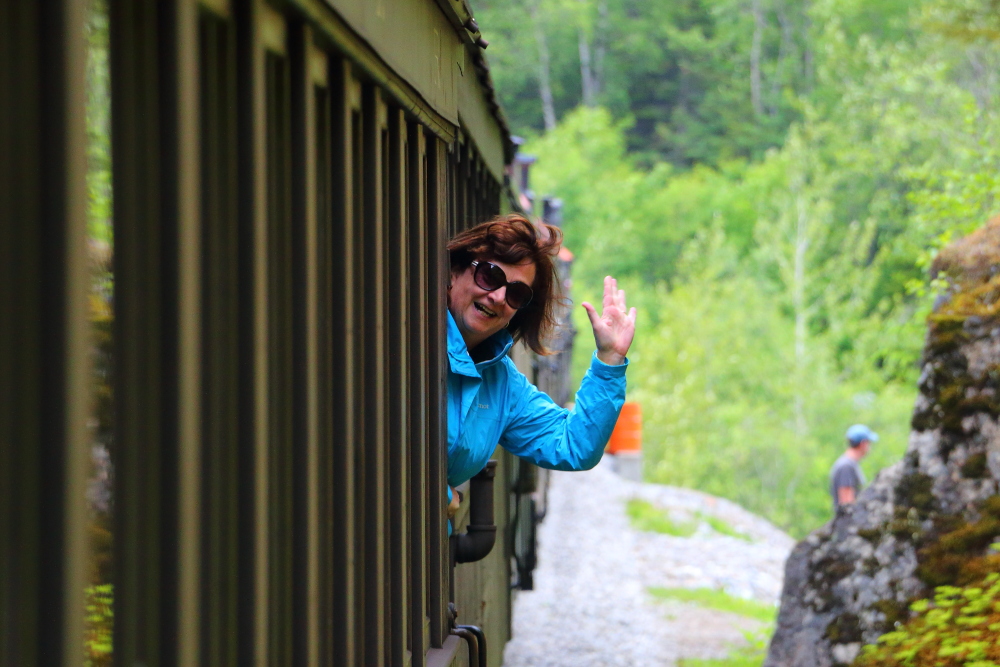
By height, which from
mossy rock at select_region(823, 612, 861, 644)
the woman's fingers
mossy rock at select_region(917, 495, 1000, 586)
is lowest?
mossy rock at select_region(823, 612, 861, 644)

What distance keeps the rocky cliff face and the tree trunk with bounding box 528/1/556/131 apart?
55.4 metres

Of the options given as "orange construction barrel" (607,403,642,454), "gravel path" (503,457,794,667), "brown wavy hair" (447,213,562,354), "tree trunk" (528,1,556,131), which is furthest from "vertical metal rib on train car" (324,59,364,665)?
"tree trunk" (528,1,556,131)

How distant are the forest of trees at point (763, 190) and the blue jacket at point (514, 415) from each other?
5.31m

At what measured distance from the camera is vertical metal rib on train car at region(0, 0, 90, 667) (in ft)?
2.78

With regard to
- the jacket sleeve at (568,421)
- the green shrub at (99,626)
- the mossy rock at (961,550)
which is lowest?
the mossy rock at (961,550)

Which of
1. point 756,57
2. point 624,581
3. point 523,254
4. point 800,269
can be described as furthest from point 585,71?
point 523,254

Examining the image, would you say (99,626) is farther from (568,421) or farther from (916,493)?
(916,493)

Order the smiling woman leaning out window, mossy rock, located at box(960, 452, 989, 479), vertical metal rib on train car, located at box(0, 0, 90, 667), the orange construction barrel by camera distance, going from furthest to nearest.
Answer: the orange construction barrel, mossy rock, located at box(960, 452, 989, 479), the smiling woman leaning out window, vertical metal rib on train car, located at box(0, 0, 90, 667)

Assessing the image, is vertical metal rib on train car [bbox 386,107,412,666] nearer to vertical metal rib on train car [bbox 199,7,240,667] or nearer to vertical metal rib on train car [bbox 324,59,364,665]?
vertical metal rib on train car [bbox 324,59,364,665]

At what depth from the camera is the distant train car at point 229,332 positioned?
864 mm

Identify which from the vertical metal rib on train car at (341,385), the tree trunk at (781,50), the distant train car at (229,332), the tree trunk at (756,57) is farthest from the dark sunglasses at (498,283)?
the tree trunk at (756,57)

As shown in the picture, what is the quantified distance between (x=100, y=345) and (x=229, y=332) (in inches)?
11.8

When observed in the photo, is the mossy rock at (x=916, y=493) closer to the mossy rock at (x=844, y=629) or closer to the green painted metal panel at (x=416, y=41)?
the mossy rock at (x=844, y=629)

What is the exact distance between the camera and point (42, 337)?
2.85 ft
